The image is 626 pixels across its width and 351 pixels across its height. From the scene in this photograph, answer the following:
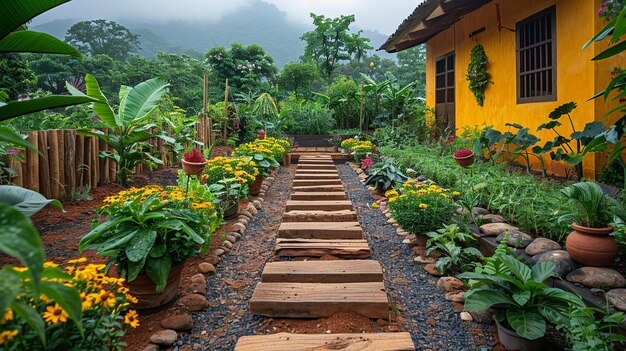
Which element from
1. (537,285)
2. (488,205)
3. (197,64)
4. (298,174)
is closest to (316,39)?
(197,64)

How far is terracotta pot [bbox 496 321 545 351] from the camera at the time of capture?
1.91 meters

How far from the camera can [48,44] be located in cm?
182

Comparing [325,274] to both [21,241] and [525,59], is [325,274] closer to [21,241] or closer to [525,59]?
[21,241]

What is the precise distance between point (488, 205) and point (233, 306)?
8.87 feet

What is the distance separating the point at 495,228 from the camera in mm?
3162

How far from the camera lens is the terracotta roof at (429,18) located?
6.12 m

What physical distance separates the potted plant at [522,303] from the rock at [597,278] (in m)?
0.32

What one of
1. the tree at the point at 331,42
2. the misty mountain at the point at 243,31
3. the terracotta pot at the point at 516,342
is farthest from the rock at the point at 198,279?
the misty mountain at the point at 243,31

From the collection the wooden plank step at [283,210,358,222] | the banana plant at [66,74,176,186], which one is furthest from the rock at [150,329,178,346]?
the banana plant at [66,74,176,186]

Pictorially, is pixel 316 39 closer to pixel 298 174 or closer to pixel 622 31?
pixel 298 174

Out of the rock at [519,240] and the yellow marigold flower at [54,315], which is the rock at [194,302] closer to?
the yellow marigold flower at [54,315]

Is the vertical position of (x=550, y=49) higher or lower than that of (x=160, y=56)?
lower

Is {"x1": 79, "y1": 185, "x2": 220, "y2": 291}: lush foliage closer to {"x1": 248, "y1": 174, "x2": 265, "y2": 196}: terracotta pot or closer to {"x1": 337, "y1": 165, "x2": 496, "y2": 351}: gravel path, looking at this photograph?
{"x1": 337, "y1": 165, "x2": 496, "y2": 351}: gravel path

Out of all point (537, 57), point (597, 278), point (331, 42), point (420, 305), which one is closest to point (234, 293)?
point (420, 305)
